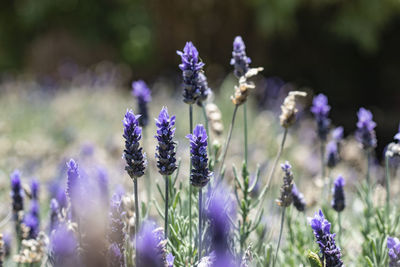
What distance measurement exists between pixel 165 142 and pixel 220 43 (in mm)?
8582

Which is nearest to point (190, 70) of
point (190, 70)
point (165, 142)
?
point (190, 70)

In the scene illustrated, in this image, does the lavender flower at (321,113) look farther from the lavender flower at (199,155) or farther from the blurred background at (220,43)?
the blurred background at (220,43)

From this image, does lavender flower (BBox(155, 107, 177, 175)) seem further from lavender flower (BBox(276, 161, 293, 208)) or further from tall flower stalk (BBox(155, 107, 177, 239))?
lavender flower (BBox(276, 161, 293, 208))

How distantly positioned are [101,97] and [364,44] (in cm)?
473

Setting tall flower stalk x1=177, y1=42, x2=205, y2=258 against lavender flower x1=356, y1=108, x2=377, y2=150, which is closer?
tall flower stalk x1=177, y1=42, x2=205, y2=258

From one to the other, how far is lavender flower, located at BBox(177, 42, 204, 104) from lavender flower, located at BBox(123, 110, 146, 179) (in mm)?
278

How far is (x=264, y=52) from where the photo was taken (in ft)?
31.5

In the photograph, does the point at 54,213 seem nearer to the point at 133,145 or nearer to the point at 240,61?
the point at 133,145

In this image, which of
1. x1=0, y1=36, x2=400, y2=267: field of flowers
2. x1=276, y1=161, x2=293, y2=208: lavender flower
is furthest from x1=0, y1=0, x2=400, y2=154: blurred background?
x1=276, y1=161, x2=293, y2=208: lavender flower

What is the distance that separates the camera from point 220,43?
9750 millimetres

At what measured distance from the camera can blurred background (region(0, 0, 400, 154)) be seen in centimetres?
888

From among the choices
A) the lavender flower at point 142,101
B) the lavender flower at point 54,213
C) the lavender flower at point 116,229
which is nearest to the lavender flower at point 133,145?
the lavender flower at point 116,229

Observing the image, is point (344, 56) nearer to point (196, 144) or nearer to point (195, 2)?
point (195, 2)

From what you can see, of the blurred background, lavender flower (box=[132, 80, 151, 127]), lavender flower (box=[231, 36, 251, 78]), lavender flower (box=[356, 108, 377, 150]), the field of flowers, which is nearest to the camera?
the field of flowers
